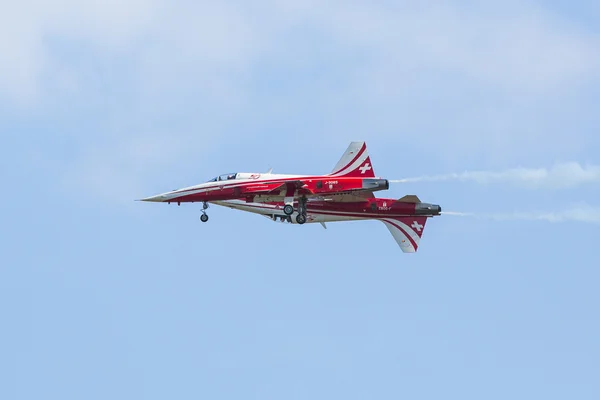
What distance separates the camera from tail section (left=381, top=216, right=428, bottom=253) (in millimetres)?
81688

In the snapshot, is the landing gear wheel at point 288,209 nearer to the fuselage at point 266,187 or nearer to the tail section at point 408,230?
the fuselage at point 266,187

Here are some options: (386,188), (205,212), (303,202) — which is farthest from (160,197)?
(386,188)

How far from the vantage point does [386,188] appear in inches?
3004

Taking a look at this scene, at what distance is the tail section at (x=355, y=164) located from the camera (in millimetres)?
77250

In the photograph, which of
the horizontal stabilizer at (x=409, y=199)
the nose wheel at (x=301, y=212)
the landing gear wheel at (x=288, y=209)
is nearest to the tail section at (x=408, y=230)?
the horizontal stabilizer at (x=409, y=199)

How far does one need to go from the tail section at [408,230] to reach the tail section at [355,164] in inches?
214

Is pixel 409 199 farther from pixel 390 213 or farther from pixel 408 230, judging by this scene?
pixel 408 230

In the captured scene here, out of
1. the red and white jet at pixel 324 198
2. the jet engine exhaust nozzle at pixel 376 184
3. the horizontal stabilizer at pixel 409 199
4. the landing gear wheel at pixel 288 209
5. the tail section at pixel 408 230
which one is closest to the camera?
the jet engine exhaust nozzle at pixel 376 184

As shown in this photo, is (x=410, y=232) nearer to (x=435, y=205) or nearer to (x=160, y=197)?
(x=435, y=205)

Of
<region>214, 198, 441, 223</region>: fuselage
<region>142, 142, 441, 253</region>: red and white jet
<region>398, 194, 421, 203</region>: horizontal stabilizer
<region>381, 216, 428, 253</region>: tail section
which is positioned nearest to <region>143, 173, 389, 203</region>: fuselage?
<region>142, 142, 441, 253</region>: red and white jet

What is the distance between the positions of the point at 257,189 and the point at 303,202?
2.69 metres

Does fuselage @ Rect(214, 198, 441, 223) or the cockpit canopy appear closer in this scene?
the cockpit canopy

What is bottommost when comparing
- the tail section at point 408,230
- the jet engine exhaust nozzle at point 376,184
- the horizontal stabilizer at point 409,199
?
the tail section at point 408,230

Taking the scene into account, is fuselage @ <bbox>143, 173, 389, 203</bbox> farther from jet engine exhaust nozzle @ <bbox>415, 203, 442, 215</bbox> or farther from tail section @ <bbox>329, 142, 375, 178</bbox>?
jet engine exhaust nozzle @ <bbox>415, 203, 442, 215</bbox>
